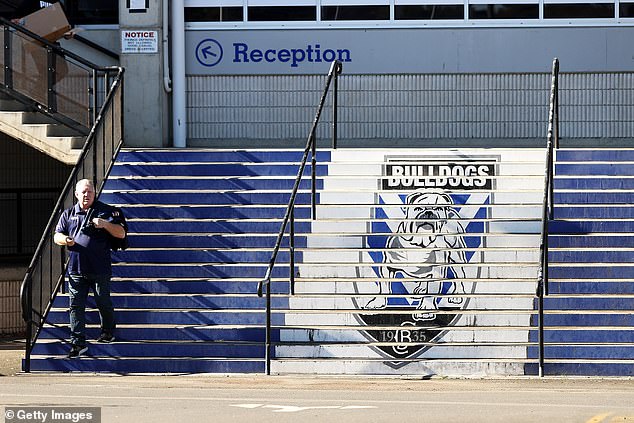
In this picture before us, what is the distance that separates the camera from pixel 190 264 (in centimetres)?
1505

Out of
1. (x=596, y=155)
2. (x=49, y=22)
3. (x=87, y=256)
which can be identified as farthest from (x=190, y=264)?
(x=49, y=22)

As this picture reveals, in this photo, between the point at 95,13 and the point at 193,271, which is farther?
the point at 95,13

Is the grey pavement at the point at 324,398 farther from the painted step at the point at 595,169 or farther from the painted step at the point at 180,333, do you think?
the painted step at the point at 595,169

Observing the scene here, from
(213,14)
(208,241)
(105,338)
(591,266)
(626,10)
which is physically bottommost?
(105,338)

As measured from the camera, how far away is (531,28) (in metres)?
19.7

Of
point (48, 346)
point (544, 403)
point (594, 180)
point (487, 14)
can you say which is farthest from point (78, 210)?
point (487, 14)

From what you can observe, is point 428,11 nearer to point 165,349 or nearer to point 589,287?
point 589,287

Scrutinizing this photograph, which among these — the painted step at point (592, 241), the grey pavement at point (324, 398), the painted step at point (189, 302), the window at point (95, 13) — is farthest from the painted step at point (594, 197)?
the window at point (95, 13)

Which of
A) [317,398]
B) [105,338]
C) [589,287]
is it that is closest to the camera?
[317,398]

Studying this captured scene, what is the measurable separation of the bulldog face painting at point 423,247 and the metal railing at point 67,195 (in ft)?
11.3

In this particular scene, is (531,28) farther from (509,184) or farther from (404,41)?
(509,184)

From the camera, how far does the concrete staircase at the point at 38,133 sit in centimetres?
1720

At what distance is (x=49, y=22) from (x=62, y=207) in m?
5.18

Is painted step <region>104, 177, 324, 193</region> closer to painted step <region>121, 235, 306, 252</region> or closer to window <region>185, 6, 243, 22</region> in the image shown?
painted step <region>121, 235, 306, 252</region>
